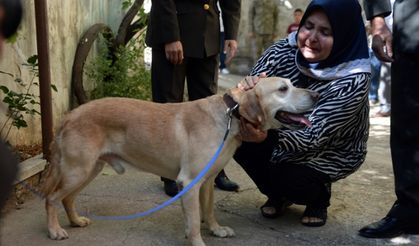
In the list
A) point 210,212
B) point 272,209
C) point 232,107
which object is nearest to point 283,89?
point 232,107

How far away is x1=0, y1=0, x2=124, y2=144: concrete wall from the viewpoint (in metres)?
4.98

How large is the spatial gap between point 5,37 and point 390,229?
289 centimetres

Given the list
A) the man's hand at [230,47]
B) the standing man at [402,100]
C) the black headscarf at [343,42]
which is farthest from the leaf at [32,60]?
the standing man at [402,100]

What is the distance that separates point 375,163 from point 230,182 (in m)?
1.97

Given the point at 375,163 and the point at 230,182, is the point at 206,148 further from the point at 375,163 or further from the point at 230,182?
the point at 375,163

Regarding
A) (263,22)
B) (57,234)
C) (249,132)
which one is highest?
(249,132)

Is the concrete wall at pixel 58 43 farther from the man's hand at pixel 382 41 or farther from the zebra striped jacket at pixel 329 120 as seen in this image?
the man's hand at pixel 382 41

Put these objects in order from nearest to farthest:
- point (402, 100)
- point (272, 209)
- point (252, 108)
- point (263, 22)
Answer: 1. point (252, 108)
2. point (402, 100)
3. point (272, 209)
4. point (263, 22)

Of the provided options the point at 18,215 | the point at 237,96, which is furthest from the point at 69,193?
the point at 237,96

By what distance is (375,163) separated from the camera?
19.7 ft

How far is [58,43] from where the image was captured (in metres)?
5.88

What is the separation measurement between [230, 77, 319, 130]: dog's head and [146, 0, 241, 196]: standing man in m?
1.03

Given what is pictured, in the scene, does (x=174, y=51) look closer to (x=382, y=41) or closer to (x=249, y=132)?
(x=249, y=132)

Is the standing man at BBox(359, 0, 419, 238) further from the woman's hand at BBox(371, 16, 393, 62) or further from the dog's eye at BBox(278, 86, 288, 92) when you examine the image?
the dog's eye at BBox(278, 86, 288, 92)
